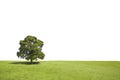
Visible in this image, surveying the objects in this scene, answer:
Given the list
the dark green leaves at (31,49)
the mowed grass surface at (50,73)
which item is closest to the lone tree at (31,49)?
the dark green leaves at (31,49)

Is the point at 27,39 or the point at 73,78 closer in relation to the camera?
the point at 73,78

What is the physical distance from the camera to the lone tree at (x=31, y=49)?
2405 inches

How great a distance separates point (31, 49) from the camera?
61.0 m

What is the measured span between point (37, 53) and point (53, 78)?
87.3ft

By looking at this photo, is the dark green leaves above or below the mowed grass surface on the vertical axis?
above

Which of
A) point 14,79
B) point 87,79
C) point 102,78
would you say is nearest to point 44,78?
point 14,79

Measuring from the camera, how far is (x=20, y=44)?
63.1 metres

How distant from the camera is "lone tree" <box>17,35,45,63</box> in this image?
61.1m

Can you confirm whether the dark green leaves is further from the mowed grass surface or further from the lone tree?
the mowed grass surface

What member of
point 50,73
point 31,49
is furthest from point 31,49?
point 50,73

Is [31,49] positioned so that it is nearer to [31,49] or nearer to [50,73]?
[31,49]

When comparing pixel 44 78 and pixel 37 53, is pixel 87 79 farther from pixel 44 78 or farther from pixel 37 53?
pixel 37 53

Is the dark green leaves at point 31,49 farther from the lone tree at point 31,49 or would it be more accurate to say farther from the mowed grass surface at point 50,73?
the mowed grass surface at point 50,73

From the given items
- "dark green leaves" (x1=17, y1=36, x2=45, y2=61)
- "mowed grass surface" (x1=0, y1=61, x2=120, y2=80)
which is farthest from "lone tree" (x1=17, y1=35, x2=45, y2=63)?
"mowed grass surface" (x1=0, y1=61, x2=120, y2=80)
